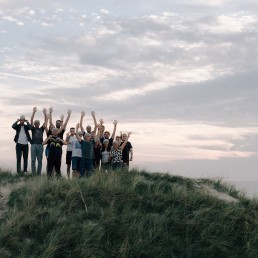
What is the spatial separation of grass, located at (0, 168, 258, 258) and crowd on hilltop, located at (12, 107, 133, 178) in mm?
1568

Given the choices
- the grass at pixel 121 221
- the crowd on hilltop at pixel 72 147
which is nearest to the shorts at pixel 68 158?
the crowd on hilltop at pixel 72 147

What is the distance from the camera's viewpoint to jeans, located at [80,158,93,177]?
15625mm

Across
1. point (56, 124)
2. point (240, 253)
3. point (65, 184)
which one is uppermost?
point (56, 124)

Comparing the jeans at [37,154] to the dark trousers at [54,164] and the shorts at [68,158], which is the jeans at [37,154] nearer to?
the dark trousers at [54,164]

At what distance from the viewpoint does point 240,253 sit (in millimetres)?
12086

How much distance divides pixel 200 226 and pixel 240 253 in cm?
123

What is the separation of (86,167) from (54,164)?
43.6 inches

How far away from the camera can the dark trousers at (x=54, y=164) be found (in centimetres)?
1571

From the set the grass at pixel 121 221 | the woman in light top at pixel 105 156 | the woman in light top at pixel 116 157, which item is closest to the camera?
the grass at pixel 121 221

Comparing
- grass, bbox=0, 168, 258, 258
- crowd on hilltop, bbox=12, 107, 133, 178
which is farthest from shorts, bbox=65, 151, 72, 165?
grass, bbox=0, 168, 258, 258

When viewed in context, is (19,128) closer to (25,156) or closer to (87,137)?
(25,156)

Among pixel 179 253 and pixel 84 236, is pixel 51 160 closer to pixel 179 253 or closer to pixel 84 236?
pixel 84 236

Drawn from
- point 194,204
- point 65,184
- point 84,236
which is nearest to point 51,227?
point 84,236

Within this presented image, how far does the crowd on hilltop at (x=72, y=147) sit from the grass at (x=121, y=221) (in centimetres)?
157
